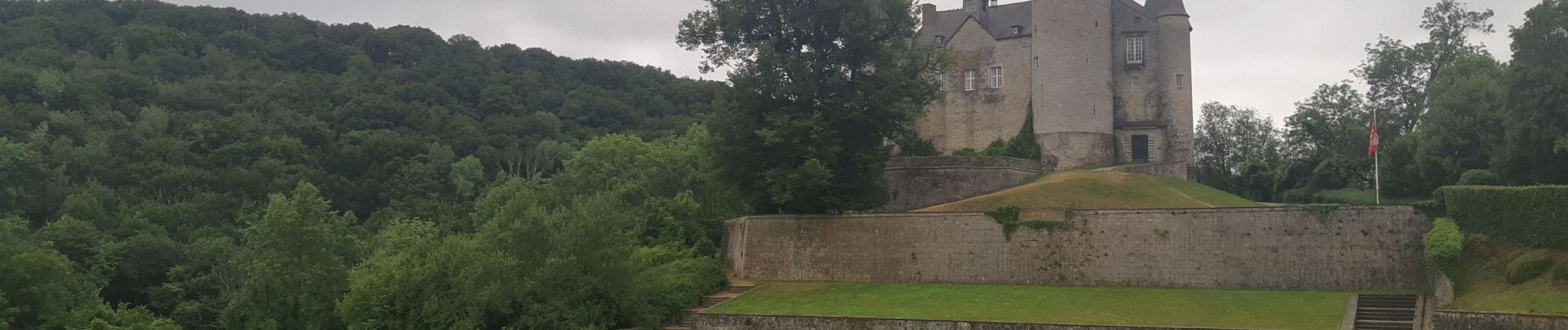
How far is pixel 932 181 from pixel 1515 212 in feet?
76.3

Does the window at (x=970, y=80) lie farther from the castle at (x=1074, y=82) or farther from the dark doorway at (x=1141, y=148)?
the dark doorway at (x=1141, y=148)

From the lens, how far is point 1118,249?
37.0m

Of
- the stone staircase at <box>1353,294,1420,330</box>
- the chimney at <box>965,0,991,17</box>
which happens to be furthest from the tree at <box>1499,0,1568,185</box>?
the chimney at <box>965,0,991,17</box>

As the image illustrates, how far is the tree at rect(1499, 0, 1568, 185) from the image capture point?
1517 inches

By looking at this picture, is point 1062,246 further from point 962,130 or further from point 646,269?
point 962,130

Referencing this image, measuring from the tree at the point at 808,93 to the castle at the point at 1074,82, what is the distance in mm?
10004

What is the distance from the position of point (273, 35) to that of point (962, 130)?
68.9 meters

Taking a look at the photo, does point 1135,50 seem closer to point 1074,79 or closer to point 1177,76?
point 1177,76

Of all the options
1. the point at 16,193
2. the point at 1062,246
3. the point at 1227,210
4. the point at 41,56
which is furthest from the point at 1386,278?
the point at 41,56

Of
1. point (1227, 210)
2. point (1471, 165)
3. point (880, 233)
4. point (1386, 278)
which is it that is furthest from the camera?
point (1471, 165)

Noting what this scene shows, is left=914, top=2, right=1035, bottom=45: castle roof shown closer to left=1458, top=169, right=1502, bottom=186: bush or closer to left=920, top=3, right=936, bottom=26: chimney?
left=920, top=3, right=936, bottom=26: chimney

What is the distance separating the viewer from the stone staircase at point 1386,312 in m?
29.6

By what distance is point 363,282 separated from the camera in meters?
36.3

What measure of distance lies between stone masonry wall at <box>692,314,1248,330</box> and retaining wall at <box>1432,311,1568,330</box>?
510 cm
